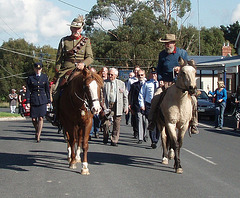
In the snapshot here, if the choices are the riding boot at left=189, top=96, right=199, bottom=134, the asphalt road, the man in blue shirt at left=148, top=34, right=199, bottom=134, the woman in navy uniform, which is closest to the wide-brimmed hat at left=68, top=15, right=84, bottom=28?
the man in blue shirt at left=148, top=34, right=199, bottom=134

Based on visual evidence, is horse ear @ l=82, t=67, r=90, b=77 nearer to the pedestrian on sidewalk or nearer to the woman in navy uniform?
the woman in navy uniform

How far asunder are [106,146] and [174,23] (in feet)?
170

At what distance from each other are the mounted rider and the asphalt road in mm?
1434

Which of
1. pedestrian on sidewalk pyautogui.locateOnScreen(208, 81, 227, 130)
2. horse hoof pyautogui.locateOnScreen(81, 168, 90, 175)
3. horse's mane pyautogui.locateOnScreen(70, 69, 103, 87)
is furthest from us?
pedestrian on sidewalk pyautogui.locateOnScreen(208, 81, 227, 130)

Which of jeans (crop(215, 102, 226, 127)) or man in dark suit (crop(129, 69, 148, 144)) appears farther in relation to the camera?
jeans (crop(215, 102, 226, 127))

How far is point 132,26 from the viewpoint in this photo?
58625 mm

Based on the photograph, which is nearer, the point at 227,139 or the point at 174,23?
the point at 227,139

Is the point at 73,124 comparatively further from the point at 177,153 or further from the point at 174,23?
the point at 174,23

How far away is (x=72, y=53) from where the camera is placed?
955cm

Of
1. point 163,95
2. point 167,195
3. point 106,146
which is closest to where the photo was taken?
point 167,195

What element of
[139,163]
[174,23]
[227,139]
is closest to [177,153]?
[139,163]

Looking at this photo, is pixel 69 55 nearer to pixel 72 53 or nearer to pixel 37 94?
pixel 72 53

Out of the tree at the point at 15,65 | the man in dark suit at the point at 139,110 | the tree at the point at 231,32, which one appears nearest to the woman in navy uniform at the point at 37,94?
the man in dark suit at the point at 139,110

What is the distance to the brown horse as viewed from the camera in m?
8.09
